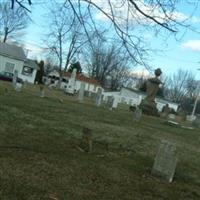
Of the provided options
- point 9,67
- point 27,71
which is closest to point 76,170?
point 9,67

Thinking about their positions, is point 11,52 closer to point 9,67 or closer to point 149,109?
point 9,67

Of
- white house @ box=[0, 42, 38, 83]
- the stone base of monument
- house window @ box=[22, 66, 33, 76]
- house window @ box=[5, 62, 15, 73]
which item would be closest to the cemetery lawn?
the stone base of monument

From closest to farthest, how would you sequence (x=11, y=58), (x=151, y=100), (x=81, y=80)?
(x=151, y=100), (x=11, y=58), (x=81, y=80)

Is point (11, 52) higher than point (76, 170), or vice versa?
point (11, 52)

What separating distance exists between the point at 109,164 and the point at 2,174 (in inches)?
97.5

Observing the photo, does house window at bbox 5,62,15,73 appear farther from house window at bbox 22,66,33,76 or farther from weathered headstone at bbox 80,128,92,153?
weathered headstone at bbox 80,128,92,153

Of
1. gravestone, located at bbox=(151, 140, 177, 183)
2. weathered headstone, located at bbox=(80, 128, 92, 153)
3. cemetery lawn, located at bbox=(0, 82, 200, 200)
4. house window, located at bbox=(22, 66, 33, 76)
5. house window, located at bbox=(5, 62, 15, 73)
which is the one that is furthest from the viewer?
house window, located at bbox=(22, 66, 33, 76)

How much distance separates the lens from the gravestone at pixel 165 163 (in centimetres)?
809

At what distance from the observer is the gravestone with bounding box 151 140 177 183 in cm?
809

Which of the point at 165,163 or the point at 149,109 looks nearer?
the point at 165,163

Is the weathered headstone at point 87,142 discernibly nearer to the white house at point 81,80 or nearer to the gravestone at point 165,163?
the gravestone at point 165,163

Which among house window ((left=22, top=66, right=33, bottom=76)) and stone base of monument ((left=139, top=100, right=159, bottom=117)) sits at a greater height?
stone base of monument ((left=139, top=100, right=159, bottom=117))

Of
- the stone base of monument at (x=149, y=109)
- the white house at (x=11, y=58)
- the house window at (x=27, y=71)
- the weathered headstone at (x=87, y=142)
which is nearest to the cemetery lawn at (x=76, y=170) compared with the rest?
the weathered headstone at (x=87, y=142)

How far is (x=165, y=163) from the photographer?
26.9 ft
